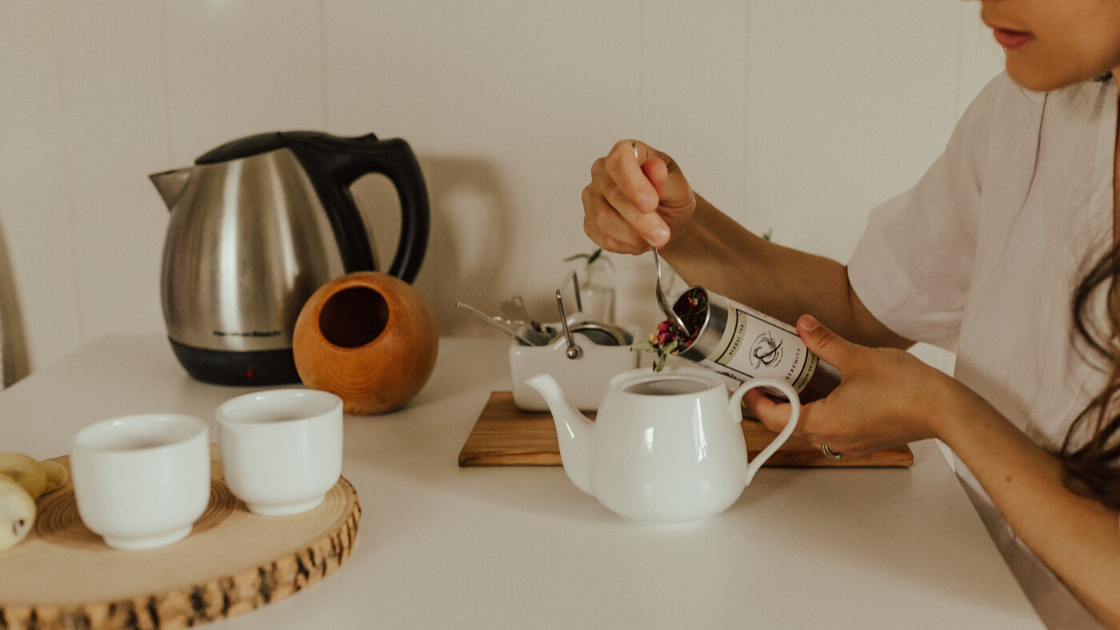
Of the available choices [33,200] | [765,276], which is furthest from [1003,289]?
[33,200]

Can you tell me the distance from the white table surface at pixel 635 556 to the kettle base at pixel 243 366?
204 millimetres

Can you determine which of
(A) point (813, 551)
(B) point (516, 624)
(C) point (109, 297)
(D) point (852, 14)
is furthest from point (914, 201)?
(C) point (109, 297)

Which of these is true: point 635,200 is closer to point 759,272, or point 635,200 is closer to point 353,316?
point 759,272

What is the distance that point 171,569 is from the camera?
58 cm

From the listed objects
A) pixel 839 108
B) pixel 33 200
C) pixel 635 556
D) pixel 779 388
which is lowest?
pixel 635 556

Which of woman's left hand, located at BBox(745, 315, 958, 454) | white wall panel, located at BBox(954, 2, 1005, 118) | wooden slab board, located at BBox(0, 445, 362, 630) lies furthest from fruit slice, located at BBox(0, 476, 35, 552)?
white wall panel, located at BBox(954, 2, 1005, 118)

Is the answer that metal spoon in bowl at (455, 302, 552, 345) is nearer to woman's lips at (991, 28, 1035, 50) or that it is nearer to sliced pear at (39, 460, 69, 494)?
sliced pear at (39, 460, 69, 494)

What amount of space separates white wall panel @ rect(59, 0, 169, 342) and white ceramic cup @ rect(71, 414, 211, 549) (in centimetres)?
83

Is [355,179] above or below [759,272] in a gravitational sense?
above

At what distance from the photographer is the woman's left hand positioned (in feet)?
2.31

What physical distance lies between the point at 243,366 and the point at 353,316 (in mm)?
155

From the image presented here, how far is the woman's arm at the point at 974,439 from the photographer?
1.96 ft

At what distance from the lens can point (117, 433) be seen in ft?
2.07

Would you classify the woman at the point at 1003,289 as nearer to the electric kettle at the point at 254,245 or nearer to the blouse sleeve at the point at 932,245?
the blouse sleeve at the point at 932,245
